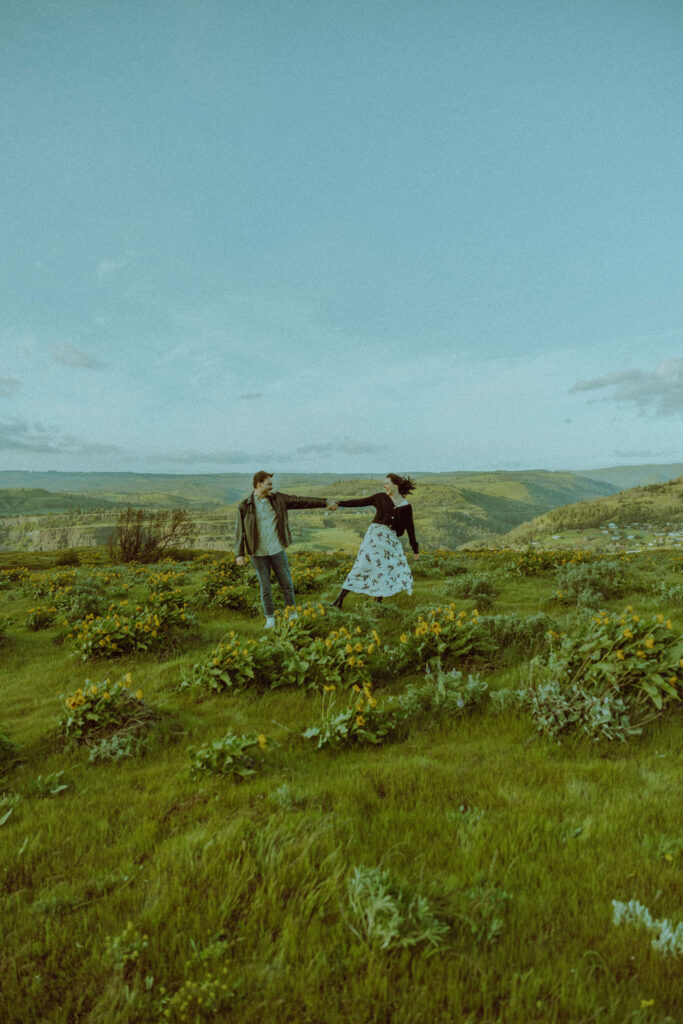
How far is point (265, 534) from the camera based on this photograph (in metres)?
10.2

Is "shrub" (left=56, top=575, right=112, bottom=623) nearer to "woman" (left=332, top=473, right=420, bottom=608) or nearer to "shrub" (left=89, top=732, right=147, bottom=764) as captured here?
"woman" (left=332, top=473, right=420, bottom=608)

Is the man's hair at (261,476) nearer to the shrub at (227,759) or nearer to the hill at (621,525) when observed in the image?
the shrub at (227,759)

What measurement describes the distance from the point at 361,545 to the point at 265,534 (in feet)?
7.48

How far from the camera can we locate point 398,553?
37.3ft

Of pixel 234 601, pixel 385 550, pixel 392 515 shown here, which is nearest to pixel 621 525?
pixel 392 515

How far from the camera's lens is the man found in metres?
10.2

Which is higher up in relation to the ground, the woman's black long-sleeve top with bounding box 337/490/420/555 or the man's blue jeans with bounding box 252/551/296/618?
the woman's black long-sleeve top with bounding box 337/490/420/555

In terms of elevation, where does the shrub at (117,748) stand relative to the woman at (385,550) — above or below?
below

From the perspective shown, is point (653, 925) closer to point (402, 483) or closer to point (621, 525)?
A: point (402, 483)

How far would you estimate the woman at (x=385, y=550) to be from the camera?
11172mm

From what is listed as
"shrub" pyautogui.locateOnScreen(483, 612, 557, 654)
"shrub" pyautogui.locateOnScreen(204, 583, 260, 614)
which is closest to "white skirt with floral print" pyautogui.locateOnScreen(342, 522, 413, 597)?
"shrub" pyautogui.locateOnScreen(204, 583, 260, 614)

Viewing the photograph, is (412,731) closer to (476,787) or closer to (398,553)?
(476,787)

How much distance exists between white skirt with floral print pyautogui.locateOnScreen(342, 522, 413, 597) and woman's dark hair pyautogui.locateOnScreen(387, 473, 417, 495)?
1.03 meters

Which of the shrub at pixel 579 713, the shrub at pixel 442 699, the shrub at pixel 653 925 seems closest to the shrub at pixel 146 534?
the shrub at pixel 442 699
